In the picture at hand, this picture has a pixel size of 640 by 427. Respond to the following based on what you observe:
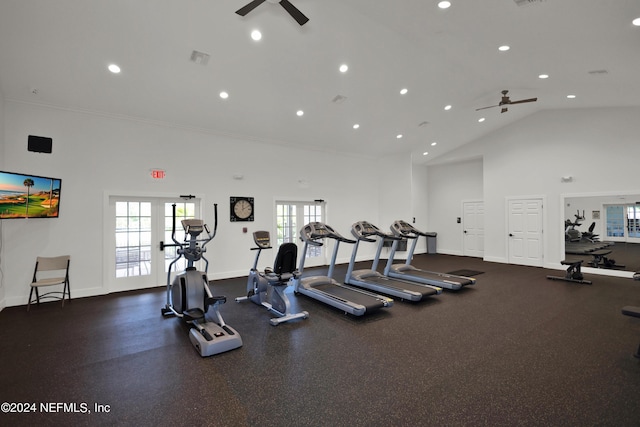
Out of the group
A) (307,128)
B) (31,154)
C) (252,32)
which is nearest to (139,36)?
(252,32)

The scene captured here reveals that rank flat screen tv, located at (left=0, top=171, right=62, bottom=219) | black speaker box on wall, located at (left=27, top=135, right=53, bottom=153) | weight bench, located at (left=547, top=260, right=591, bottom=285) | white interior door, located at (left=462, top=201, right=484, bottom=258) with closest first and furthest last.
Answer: flat screen tv, located at (left=0, top=171, right=62, bottom=219), black speaker box on wall, located at (left=27, top=135, right=53, bottom=153), weight bench, located at (left=547, top=260, right=591, bottom=285), white interior door, located at (left=462, top=201, right=484, bottom=258)

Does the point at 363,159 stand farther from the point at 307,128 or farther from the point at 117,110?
the point at 117,110

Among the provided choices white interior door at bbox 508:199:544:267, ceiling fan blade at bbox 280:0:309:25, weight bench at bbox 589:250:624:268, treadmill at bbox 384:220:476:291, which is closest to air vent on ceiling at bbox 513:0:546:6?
ceiling fan blade at bbox 280:0:309:25

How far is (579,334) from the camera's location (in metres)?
3.64

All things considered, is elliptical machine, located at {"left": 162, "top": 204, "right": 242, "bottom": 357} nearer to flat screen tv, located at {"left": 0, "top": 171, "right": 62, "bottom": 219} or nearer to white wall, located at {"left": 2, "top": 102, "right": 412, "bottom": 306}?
white wall, located at {"left": 2, "top": 102, "right": 412, "bottom": 306}

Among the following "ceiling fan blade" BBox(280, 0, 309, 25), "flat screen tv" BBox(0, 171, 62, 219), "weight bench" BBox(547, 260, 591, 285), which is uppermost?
"ceiling fan blade" BBox(280, 0, 309, 25)

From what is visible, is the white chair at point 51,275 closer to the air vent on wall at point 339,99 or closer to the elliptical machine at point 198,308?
the elliptical machine at point 198,308

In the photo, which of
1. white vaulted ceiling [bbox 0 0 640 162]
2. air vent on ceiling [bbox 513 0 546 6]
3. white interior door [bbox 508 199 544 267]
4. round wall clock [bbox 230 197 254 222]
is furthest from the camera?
white interior door [bbox 508 199 544 267]

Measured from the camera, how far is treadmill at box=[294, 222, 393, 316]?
4262 millimetres

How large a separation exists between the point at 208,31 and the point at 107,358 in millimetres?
4165

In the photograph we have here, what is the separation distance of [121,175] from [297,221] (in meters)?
4.06

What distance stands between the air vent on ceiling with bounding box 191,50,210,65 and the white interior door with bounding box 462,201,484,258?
922cm

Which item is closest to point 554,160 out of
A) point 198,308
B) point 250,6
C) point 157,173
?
point 250,6

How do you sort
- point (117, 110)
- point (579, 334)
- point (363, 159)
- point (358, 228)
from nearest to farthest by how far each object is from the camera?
point (579, 334) < point (117, 110) < point (358, 228) < point (363, 159)
